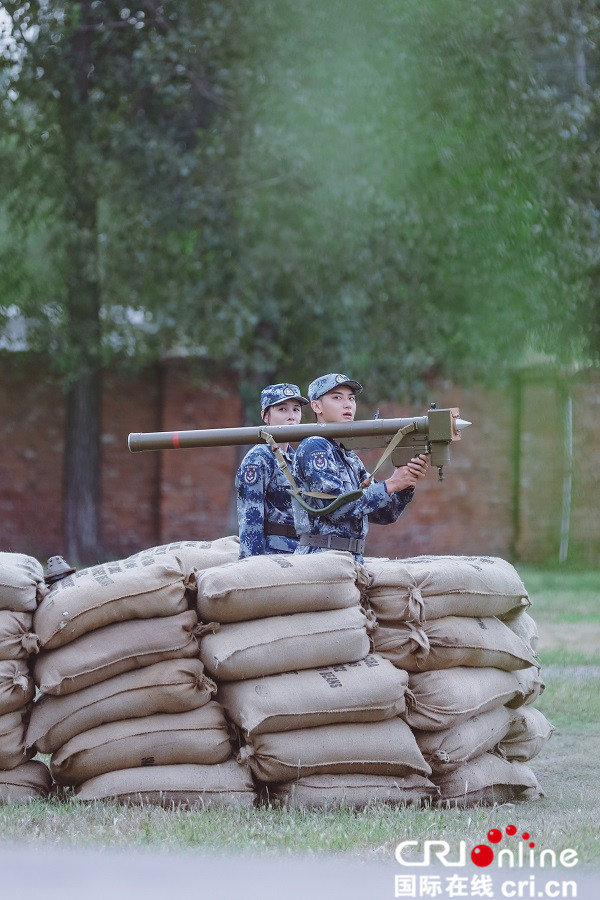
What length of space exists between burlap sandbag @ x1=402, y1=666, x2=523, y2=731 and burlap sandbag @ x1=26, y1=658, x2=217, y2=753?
957 millimetres

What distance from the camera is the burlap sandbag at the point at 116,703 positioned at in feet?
16.8

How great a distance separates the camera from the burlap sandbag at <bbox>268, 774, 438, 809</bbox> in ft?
16.9

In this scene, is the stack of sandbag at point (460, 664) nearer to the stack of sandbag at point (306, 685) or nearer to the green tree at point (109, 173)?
the stack of sandbag at point (306, 685)

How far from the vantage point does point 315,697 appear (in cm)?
516

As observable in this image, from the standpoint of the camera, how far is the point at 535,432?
56.7 ft

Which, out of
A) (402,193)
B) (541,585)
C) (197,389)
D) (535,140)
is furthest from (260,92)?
(541,585)

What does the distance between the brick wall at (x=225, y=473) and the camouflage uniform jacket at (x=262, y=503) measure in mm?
10292

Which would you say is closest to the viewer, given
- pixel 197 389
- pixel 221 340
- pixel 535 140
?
pixel 535 140

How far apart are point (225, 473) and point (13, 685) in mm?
12025

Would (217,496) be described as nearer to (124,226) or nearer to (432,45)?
(124,226)

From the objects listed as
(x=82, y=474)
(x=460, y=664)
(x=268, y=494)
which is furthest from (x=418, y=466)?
(x=82, y=474)

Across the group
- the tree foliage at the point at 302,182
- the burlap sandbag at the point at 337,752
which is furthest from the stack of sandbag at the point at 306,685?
the tree foliage at the point at 302,182

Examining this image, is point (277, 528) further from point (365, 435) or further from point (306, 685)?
point (306, 685)

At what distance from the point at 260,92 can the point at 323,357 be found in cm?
320
